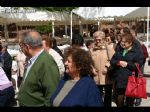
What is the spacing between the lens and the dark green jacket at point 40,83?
A: 3.88m

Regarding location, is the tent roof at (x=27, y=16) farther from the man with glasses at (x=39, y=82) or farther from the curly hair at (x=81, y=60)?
the curly hair at (x=81, y=60)

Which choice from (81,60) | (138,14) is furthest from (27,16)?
(81,60)

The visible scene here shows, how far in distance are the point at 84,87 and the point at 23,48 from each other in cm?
87

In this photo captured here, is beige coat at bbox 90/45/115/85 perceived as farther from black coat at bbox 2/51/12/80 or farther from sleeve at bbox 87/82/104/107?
sleeve at bbox 87/82/104/107

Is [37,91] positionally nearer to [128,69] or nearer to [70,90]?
[70,90]

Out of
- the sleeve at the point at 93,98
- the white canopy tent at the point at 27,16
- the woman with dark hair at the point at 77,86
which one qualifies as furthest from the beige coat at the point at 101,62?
the white canopy tent at the point at 27,16

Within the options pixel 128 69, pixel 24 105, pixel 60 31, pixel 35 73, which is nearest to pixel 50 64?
pixel 35 73

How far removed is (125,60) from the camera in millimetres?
6250

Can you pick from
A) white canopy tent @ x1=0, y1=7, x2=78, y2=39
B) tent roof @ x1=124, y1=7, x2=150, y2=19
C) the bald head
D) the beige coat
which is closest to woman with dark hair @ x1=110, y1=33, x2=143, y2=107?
the beige coat

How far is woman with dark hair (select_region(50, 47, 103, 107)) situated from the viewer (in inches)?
140

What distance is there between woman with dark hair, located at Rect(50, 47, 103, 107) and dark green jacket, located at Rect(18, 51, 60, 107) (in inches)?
3.0

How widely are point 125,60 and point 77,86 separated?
8.75 feet

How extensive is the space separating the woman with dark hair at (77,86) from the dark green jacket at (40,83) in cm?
8

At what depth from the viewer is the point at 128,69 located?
623 centimetres
